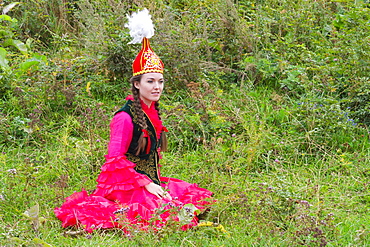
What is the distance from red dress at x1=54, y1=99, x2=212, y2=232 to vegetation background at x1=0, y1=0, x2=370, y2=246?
11 centimetres

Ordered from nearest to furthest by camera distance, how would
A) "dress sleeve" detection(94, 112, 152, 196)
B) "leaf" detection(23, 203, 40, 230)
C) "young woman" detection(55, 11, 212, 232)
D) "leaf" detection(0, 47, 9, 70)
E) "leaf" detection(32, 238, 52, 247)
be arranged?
"leaf" detection(32, 238, 52, 247), "leaf" detection(23, 203, 40, 230), "young woman" detection(55, 11, 212, 232), "dress sleeve" detection(94, 112, 152, 196), "leaf" detection(0, 47, 9, 70)

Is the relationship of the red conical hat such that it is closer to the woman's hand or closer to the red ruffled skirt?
the red ruffled skirt

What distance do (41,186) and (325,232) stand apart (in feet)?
7.20

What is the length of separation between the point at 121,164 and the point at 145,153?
239mm

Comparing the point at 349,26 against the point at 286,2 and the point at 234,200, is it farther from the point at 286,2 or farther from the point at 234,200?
the point at 234,200

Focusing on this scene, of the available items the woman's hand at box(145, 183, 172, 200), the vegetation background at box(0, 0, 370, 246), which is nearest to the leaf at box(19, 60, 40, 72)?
the vegetation background at box(0, 0, 370, 246)

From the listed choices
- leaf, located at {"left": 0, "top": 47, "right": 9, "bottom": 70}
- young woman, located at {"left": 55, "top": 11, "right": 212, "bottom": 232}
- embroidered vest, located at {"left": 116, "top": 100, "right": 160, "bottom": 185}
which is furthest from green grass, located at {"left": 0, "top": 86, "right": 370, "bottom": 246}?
leaf, located at {"left": 0, "top": 47, "right": 9, "bottom": 70}

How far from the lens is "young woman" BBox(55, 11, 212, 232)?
350 centimetres

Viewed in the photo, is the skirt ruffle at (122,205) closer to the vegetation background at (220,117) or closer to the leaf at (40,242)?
the vegetation background at (220,117)

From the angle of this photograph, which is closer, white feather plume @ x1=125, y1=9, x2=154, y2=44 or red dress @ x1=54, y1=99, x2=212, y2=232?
red dress @ x1=54, y1=99, x2=212, y2=232

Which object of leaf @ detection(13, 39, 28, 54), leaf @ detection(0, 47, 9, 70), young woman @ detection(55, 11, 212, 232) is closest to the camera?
young woman @ detection(55, 11, 212, 232)

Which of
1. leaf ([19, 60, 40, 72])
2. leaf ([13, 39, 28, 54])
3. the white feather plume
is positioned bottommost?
leaf ([19, 60, 40, 72])

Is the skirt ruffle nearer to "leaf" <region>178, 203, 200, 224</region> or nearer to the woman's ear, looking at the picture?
"leaf" <region>178, 203, 200, 224</region>

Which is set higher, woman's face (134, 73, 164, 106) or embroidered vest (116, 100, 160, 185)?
woman's face (134, 73, 164, 106)
